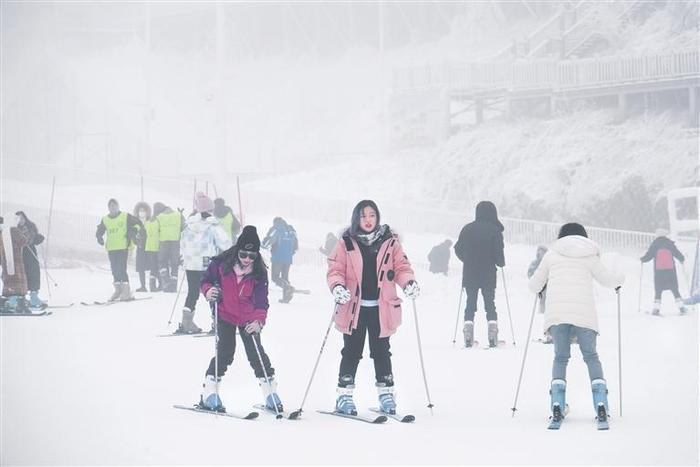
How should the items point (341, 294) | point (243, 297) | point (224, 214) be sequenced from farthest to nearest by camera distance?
point (224, 214), point (243, 297), point (341, 294)

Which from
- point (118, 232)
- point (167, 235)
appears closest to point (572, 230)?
point (118, 232)

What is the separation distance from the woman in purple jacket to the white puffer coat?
6.24ft

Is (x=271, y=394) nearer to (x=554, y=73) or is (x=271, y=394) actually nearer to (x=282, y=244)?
(x=282, y=244)

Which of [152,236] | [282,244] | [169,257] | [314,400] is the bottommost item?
[314,400]

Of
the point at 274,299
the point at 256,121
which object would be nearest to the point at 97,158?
the point at 256,121

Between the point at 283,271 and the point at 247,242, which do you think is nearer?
the point at 247,242

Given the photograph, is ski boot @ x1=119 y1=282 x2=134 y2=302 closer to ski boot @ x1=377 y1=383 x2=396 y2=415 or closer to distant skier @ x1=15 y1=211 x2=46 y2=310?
distant skier @ x1=15 y1=211 x2=46 y2=310

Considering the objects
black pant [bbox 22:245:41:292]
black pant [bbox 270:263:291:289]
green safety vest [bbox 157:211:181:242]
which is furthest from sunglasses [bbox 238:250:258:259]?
green safety vest [bbox 157:211:181:242]

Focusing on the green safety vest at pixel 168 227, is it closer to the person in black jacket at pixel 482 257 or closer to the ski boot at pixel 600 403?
the person in black jacket at pixel 482 257

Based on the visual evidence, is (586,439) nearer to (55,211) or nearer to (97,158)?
(55,211)

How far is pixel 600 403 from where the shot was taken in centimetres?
785

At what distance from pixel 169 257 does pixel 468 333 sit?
8.06m

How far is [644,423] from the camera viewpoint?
26.5ft

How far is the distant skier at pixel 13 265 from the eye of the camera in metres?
16.0
